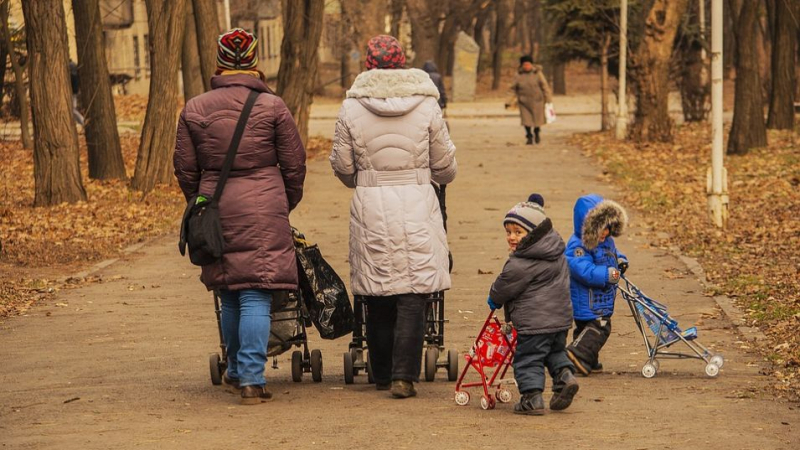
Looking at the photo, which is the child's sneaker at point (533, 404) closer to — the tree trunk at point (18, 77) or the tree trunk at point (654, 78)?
the tree trunk at point (18, 77)

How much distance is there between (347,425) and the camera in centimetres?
680

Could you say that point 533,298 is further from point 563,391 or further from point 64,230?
point 64,230

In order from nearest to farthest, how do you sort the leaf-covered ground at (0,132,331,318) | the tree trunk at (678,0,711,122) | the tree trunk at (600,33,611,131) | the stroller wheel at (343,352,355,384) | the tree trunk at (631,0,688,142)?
the stroller wheel at (343,352,355,384) → the leaf-covered ground at (0,132,331,318) → the tree trunk at (631,0,688,142) → the tree trunk at (600,33,611,131) → the tree trunk at (678,0,711,122)

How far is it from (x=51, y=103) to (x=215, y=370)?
403 inches

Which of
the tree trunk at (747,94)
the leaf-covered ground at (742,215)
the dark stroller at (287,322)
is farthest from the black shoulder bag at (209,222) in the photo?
the tree trunk at (747,94)

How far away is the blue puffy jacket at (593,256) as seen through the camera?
8148mm

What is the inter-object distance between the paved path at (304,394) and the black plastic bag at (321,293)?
0.37 meters

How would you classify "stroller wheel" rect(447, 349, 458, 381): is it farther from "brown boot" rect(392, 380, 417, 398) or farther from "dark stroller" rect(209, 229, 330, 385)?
"dark stroller" rect(209, 229, 330, 385)

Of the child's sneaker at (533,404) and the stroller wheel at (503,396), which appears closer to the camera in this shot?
the child's sneaker at (533,404)

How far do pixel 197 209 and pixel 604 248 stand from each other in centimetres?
244

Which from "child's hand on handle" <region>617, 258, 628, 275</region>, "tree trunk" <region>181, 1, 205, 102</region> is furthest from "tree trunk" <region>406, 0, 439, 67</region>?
"child's hand on handle" <region>617, 258, 628, 275</region>

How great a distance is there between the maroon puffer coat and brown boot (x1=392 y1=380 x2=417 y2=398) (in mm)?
750

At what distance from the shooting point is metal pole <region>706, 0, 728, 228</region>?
1595cm

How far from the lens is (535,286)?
23.2 feet
